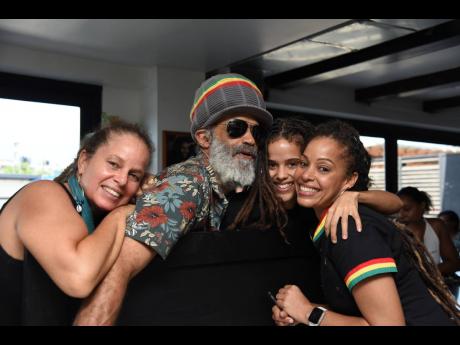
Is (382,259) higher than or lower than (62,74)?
lower

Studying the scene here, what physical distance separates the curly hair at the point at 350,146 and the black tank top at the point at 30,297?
2.74 feet

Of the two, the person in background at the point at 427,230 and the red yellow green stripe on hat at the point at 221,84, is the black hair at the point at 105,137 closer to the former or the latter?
the red yellow green stripe on hat at the point at 221,84

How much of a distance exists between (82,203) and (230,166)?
1.57ft

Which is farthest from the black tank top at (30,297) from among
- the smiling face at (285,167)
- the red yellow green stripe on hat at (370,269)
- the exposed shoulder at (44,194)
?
the smiling face at (285,167)

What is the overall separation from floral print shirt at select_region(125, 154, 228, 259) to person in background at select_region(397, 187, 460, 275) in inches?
110

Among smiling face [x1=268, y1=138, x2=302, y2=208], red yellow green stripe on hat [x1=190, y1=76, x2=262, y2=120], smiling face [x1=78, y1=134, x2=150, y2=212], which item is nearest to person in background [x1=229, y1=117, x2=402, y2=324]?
smiling face [x1=268, y1=138, x2=302, y2=208]

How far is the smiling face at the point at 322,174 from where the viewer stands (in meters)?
1.42

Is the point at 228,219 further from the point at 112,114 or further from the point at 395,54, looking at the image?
the point at 112,114

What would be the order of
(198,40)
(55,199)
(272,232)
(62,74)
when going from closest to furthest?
1. (55,199)
2. (272,232)
3. (198,40)
4. (62,74)

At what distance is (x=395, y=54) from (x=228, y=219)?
3582 mm

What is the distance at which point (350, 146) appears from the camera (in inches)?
56.8
